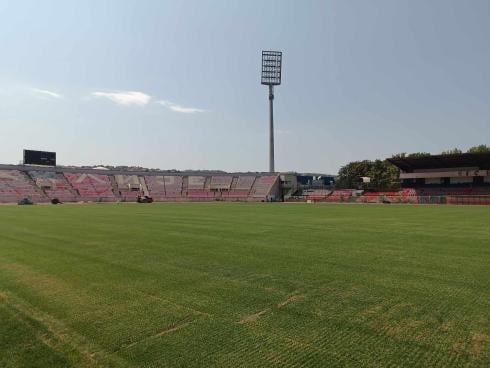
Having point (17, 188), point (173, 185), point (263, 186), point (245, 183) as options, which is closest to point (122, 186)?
point (173, 185)

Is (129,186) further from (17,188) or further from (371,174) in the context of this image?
(371,174)

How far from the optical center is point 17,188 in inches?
2625

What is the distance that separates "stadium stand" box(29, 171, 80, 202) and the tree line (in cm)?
6653

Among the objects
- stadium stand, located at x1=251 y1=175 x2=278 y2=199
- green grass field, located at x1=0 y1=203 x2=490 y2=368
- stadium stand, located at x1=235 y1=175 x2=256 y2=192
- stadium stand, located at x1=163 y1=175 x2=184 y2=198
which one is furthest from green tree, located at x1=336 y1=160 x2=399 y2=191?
→ green grass field, located at x1=0 y1=203 x2=490 y2=368

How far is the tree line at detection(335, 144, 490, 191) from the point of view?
90.9m

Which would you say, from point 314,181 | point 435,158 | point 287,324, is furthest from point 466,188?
point 287,324

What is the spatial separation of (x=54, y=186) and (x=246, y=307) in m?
75.8

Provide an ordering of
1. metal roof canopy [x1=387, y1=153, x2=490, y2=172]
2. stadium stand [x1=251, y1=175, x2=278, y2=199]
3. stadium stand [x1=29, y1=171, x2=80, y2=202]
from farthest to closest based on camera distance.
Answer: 1. stadium stand [x1=251, y1=175, x2=278, y2=199]
2. stadium stand [x1=29, y1=171, x2=80, y2=202]
3. metal roof canopy [x1=387, y1=153, x2=490, y2=172]

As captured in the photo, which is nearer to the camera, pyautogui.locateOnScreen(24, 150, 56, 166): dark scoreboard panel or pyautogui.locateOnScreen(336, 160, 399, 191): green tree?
pyautogui.locateOnScreen(24, 150, 56, 166): dark scoreboard panel

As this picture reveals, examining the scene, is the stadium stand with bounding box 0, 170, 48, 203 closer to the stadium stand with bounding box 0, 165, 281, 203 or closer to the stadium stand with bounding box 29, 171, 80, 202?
the stadium stand with bounding box 0, 165, 281, 203

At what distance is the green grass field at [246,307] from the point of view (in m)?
4.07

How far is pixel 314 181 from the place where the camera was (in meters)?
111

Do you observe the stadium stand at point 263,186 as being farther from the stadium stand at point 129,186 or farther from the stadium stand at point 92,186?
the stadium stand at point 92,186

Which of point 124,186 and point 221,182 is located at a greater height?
point 221,182
